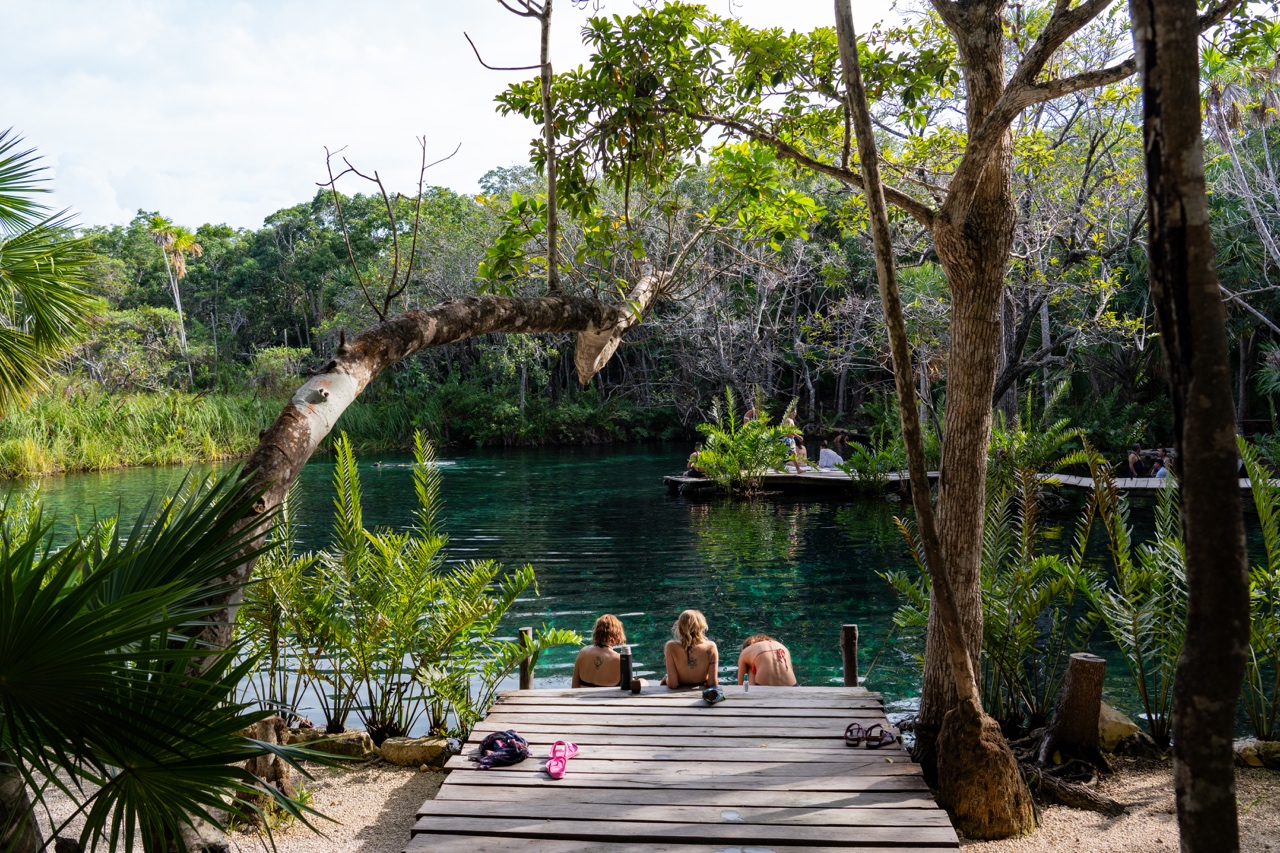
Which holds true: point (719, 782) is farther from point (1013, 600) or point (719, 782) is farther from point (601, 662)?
point (1013, 600)

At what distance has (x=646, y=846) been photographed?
368 cm

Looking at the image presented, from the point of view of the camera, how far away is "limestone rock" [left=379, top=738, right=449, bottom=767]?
18.6 ft

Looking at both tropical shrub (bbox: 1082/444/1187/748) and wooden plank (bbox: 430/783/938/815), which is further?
tropical shrub (bbox: 1082/444/1187/748)

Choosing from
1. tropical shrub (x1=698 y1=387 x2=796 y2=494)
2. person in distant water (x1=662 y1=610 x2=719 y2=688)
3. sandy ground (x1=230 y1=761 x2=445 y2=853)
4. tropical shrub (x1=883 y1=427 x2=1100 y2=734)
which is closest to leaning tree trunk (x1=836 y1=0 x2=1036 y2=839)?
tropical shrub (x1=883 y1=427 x2=1100 y2=734)

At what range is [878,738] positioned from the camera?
186 inches

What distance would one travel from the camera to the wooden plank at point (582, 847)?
364cm

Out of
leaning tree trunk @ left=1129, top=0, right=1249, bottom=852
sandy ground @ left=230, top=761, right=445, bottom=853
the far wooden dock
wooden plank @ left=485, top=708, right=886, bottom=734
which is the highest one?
leaning tree trunk @ left=1129, top=0, right=1249, bottom=852

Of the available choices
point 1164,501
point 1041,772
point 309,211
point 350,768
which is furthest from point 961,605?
point 309,211

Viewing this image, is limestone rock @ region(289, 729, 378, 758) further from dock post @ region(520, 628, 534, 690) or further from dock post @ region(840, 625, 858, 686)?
dock post @ region(840, 625, 858, 686)

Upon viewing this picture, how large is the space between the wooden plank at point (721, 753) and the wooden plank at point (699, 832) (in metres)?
0.69

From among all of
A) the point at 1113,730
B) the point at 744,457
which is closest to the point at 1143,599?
the point at 1113,730

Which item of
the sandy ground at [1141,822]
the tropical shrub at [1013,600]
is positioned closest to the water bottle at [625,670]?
the tropical shrub at [1013,600]

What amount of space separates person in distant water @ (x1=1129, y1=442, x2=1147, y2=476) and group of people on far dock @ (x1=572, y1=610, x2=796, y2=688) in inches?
540

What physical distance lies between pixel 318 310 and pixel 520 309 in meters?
35.7
